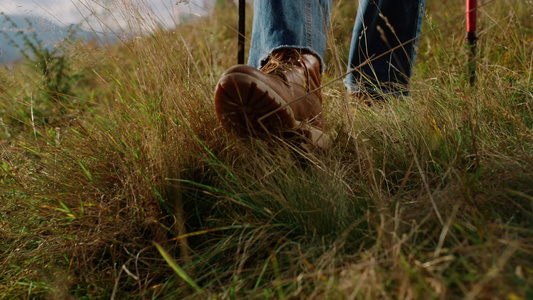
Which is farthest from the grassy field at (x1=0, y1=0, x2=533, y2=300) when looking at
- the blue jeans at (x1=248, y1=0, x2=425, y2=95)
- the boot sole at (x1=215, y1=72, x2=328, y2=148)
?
the blue jeans at (x1=248, y1=0, x2=425, y2=95)

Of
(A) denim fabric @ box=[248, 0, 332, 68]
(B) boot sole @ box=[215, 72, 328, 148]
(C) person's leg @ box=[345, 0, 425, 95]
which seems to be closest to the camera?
(B) boot sole @ box=[215, 72, 328, 148]

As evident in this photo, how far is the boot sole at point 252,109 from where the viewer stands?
1.21 meters

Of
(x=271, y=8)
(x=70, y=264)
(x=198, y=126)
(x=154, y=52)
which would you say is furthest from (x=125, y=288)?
(x=271, y=8)

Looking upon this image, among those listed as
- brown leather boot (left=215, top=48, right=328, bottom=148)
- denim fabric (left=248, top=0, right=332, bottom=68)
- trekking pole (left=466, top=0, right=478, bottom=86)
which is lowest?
trekking pole (left=466, top=0, right=478, bottom=86)

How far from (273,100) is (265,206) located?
12.8 inches

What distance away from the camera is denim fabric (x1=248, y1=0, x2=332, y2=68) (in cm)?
158

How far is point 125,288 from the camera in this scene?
116cm

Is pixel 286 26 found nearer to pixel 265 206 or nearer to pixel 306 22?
pixel 306 22

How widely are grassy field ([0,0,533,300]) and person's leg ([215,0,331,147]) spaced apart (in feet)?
0.34

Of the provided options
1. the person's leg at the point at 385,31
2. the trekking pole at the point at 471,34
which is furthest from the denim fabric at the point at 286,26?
the trekking pole at the point at 471,34

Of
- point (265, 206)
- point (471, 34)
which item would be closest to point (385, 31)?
point (471, 34)

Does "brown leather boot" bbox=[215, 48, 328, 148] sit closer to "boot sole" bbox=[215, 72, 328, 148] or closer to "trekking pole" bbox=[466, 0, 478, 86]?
"boot sole" bbox=[215, 72, 328, 148]

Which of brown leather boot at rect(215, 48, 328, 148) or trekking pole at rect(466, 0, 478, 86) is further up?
brown leather boot at rect(215, 48, 328, 148)

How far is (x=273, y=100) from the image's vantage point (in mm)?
1267
